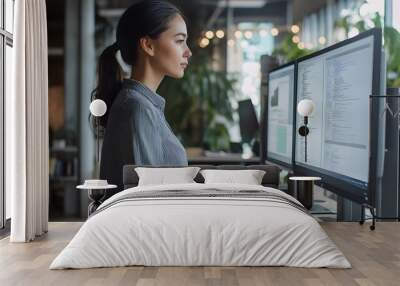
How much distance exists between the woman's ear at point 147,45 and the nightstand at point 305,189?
2.28 meters

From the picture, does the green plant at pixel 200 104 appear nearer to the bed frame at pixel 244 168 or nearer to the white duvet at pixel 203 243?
the bed frame at pixel 244 168

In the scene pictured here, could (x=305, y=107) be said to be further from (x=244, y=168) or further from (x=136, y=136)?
(x=136, y=136)

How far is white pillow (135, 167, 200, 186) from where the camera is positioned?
22.7 feet

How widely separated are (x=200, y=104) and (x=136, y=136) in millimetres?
1010

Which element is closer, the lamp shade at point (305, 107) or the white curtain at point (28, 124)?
the white curtain at point (28, 124)

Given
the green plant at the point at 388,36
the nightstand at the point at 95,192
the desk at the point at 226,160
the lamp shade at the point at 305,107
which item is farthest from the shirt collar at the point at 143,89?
the green plant at the point at 388,36

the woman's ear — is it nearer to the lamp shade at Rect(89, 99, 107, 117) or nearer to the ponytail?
the ponytail

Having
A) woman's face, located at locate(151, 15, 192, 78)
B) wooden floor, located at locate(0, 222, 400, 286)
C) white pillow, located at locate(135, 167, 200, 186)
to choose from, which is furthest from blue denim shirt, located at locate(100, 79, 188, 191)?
wooden floor, located at locate(0, 222, 400, 286)

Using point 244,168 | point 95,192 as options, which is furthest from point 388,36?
point 95,192

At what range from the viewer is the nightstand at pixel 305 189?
7.02 meters

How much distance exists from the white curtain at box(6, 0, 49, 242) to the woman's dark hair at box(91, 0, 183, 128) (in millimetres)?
1645

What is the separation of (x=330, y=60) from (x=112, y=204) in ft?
8.34

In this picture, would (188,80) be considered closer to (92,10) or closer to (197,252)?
(92,10)

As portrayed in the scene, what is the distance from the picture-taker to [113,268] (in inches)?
196
